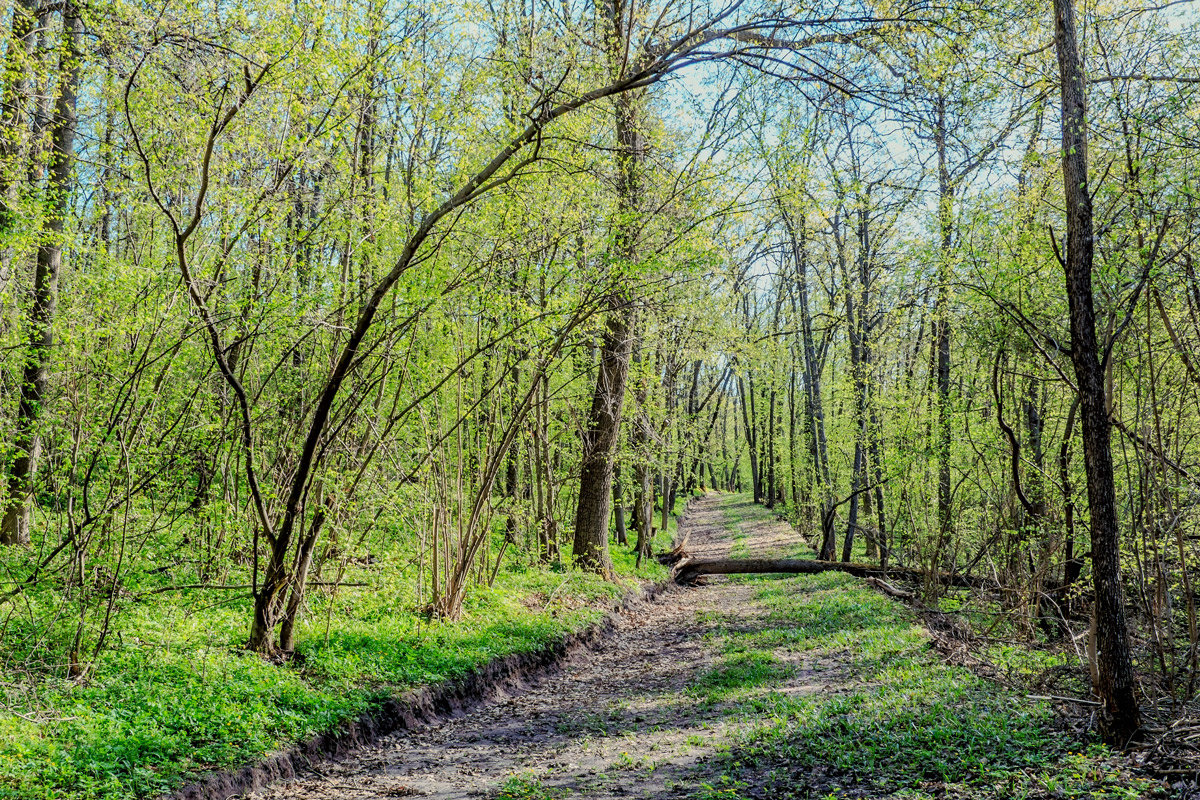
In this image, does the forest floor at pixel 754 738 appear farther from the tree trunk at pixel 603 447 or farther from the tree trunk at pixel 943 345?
the tree trunk at pixel 603 447

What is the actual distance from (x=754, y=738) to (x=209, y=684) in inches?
167

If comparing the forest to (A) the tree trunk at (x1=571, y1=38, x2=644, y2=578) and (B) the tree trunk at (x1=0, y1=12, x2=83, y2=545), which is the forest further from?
(A) the tree trunk at (x1=571, y1=38, x2=644, y2=578)

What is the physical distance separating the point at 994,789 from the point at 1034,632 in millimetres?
5248

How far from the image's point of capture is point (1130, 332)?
20.0 feet

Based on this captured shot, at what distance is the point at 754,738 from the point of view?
18.3 ft

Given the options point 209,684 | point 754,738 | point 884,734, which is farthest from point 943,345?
point 209,684

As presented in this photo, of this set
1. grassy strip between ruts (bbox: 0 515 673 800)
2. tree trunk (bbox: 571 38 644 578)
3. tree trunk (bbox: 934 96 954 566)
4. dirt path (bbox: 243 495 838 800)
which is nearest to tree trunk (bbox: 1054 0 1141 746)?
dirt path (bbox: 243 495 838 800)

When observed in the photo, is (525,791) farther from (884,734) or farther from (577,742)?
(884,734)

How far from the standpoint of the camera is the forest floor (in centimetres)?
454

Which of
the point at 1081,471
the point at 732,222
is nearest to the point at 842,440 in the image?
the point at 1081,471

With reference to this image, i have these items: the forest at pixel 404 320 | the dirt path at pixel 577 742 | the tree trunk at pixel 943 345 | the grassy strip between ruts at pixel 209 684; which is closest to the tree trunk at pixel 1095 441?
the forest at pixel 404 320

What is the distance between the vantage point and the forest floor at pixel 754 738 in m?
4.54

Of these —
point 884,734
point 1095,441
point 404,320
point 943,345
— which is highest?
point 943,345

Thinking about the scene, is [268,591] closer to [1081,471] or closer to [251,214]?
[251,214]
